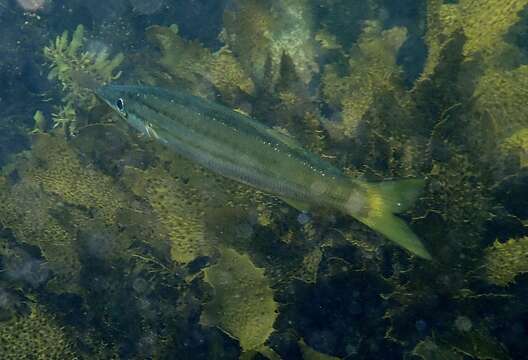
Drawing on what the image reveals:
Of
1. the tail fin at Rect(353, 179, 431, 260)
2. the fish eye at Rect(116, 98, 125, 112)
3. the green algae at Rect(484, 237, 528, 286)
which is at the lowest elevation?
the green algae at Rect(484, 237, 528, 286)

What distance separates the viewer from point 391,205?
104 inches

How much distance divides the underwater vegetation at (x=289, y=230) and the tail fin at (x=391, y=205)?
0.68m

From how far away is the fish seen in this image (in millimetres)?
2641

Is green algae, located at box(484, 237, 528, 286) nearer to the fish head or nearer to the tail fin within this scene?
the tail fin

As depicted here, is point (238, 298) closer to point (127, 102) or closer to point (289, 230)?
point (289, 230)

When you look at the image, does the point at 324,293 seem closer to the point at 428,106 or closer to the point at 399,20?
the point at 428,106

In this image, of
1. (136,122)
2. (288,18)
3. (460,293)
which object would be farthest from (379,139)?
(288,18)

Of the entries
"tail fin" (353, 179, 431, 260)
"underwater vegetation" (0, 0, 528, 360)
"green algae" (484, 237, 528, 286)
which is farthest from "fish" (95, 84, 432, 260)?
"green algae" (484, 237, 528, 286)

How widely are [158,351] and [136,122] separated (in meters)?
2.01

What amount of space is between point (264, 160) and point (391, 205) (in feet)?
2.86

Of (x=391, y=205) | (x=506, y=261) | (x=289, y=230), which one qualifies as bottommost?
(x=289, y=230)

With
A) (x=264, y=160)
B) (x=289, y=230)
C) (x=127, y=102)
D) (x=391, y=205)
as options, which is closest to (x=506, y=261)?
(x=391, y=205)

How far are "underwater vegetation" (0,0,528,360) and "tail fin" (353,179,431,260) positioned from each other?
2.22ft

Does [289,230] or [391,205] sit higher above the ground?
[391,205]
